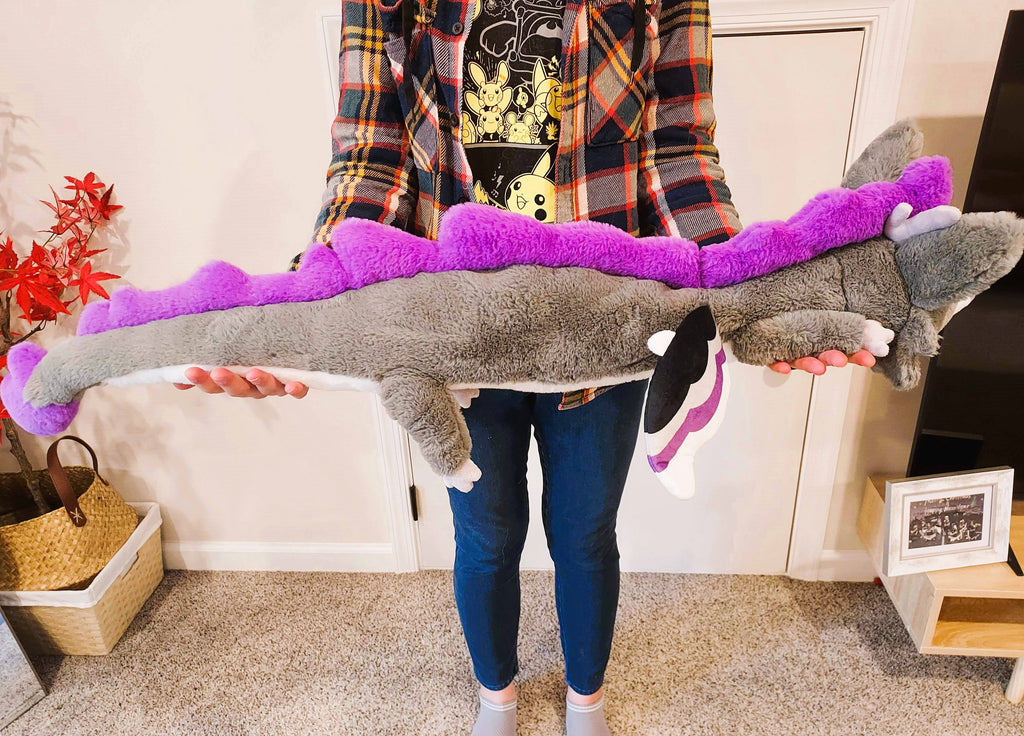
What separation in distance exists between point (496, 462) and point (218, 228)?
0.84m

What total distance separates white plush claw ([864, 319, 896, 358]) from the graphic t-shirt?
394 millimetres

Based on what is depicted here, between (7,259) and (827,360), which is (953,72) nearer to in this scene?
(827,360)

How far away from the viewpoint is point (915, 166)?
62cm

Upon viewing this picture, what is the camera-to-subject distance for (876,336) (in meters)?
0.64

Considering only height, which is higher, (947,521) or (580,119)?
(580,119)

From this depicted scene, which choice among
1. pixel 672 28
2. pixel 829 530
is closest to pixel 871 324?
pixel 672 28

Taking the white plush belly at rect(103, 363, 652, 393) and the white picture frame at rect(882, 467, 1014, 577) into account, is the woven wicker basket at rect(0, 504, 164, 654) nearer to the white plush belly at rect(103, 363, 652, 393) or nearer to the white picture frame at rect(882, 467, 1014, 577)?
the white plush belly at rect(103, 363, 652, 393)

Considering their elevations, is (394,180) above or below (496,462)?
above

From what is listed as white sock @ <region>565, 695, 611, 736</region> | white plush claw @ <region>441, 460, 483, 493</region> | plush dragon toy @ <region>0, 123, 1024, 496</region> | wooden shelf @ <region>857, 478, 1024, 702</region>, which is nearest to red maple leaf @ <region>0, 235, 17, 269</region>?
plush dragon toy @ <region>0, 123, 1024, 496</region>

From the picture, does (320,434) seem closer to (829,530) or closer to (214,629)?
(214,629)

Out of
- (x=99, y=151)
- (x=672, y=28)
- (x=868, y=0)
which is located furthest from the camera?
(x=99, y=151)

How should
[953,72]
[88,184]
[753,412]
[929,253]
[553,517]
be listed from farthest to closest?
1. [753,412]
2. [88,184]
3. [953,72]
4. [553,517]
5. [929,253]

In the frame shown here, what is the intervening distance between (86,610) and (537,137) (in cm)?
135

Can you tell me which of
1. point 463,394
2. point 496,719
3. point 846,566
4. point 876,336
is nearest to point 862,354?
point 876,336
